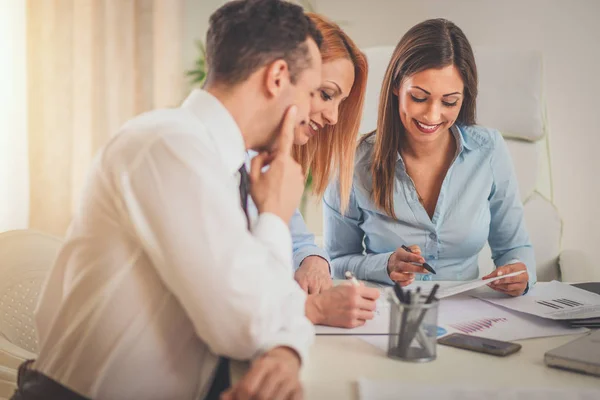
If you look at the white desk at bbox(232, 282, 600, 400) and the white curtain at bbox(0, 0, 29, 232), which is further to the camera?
the white curtain at bbox(0, 0, 29, 232)

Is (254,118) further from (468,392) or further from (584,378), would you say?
(584,378)

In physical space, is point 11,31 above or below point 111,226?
above

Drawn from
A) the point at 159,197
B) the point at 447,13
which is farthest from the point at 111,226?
the point at 447,13

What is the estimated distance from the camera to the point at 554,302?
1.36 metres

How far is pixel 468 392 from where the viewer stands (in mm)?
854

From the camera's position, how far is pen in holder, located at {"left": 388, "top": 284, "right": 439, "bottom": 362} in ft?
3.22

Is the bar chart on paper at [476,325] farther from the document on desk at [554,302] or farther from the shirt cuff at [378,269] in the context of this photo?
the shirt cuff at [378,269]

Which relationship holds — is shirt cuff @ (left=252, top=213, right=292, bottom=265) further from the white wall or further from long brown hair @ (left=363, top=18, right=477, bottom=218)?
the white wall

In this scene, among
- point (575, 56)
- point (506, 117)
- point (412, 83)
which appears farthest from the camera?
point (575, 56)

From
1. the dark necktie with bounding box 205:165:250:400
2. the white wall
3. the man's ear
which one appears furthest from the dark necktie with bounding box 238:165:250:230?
the white wall

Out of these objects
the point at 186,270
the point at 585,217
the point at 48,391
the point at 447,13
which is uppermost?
the point at 447,13

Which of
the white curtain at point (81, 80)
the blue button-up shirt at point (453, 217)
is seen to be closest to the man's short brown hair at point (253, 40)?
the blue button-up shirt at point (453, 217)

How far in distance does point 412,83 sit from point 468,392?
3.55 ft

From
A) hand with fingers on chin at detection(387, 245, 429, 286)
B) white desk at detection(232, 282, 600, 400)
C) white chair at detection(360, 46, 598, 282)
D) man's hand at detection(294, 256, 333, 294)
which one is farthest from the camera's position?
white chair at detection(360, 46, 598, 282)
